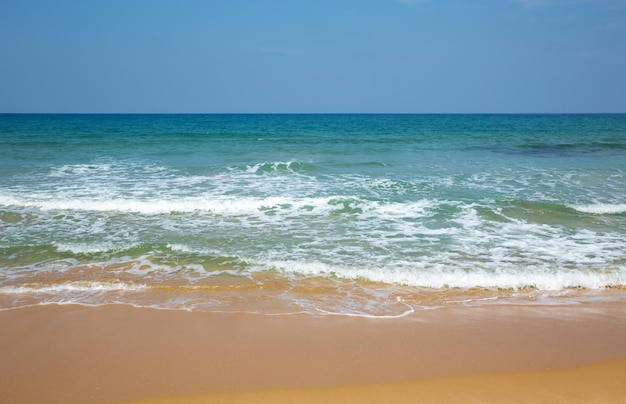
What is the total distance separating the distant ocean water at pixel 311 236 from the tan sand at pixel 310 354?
468mm

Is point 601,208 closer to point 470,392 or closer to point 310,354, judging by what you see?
point 470,392

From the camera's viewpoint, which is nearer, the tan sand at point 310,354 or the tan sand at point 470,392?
the tan sand at point 470,392

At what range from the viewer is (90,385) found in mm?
4184

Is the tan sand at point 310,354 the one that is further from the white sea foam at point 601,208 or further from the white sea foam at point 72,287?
the white sea foam at point 601,208

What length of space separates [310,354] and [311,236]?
15.4 feet

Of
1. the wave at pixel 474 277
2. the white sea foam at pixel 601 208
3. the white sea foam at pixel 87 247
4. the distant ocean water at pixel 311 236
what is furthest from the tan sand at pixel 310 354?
the white sea foam at pixel 601 208

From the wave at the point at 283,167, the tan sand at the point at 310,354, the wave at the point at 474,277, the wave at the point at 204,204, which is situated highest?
the wave at the point at 283,167

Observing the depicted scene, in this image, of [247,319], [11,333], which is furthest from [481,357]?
[11,333]

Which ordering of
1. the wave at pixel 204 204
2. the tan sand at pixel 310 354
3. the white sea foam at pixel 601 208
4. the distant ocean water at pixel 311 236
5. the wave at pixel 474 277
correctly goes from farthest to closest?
1. the wave at pixel 204 204
2. the white sea foam at pixel 601 208
3. the wave at pixel 474 277
4. the distant ocean water at pixel 311 236
5. the tan sand at pixel 310 354

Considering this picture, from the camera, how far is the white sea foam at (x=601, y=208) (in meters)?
11.3

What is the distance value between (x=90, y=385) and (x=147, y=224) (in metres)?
6.60

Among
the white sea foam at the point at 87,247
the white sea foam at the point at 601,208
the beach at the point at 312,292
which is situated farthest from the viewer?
the white sea foam at the point at 601,208

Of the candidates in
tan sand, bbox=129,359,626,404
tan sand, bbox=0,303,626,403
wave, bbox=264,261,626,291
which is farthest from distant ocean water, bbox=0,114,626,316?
tan sand, bbox=129,359,626,404

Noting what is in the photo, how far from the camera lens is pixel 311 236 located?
30.8ft
